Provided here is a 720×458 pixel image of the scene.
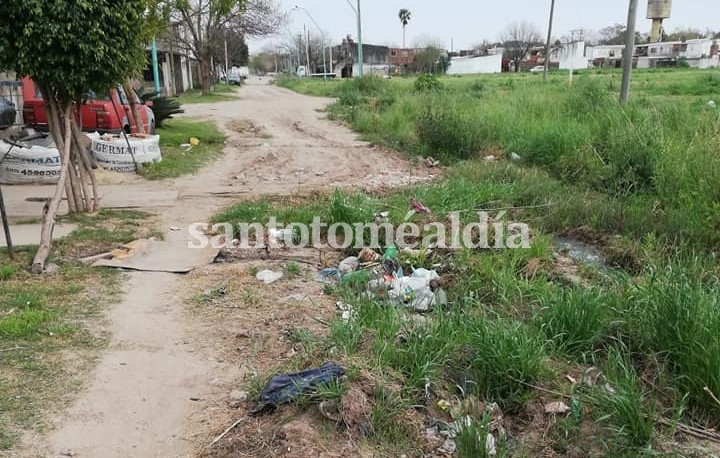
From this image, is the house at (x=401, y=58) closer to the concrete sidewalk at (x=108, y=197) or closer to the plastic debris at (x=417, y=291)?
the concrete sidewalk at (x=108, y=197)

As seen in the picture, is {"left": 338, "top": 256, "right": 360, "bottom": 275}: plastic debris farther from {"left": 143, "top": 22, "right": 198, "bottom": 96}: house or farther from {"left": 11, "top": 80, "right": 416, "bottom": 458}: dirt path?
{"left": 143, "top": 22, "right": 198, "bottom": 96}: house

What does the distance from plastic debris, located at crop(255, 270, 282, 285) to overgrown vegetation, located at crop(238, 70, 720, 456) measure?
635 mm

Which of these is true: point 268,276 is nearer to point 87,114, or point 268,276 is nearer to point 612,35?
point 87,114

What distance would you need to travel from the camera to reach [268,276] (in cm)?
502

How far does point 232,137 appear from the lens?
14.7 meters

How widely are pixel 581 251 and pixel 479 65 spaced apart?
222 ft

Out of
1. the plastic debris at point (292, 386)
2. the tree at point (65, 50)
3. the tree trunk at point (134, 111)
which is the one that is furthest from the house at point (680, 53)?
the plastic debris at point (292, 386)

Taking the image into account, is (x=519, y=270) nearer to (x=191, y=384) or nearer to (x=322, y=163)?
(x=191, y=384)

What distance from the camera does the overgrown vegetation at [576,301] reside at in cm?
284

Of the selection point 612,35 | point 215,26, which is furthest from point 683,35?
point 215,26

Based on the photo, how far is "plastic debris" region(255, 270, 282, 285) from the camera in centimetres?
496

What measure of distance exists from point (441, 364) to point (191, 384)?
147cm

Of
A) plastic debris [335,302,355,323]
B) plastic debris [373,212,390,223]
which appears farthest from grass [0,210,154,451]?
plastic debris [373,212,390,223]

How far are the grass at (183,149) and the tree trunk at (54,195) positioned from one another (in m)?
3.32
